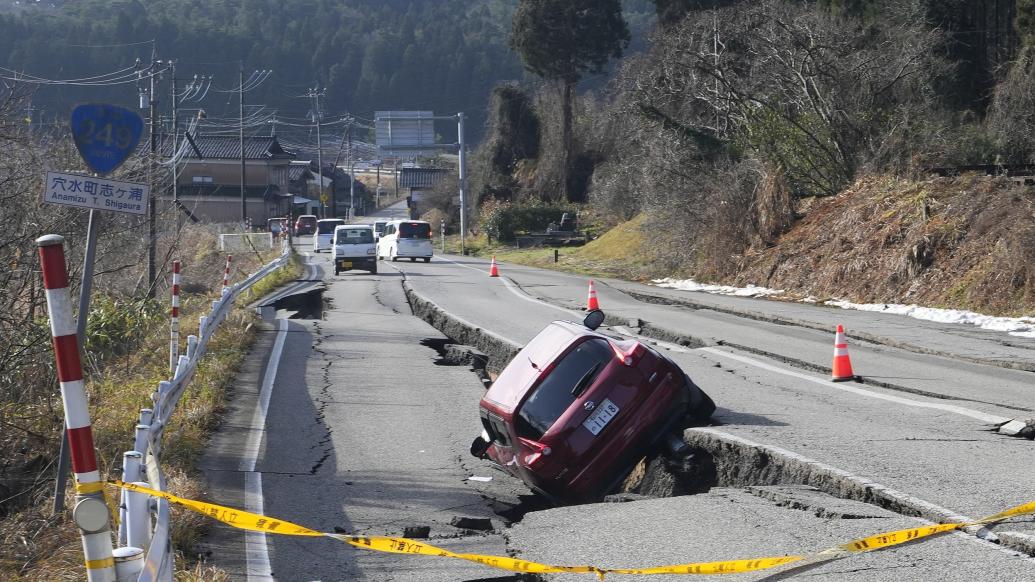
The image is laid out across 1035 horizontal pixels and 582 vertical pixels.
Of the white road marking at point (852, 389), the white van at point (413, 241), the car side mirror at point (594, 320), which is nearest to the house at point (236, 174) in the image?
the white van at point (413, 241)

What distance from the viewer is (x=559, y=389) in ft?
27.5

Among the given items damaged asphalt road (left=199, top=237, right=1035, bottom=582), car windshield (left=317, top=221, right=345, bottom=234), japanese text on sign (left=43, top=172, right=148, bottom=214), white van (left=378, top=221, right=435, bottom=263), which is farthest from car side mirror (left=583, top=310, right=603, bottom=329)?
car windshield (left=317, top=221, right=345, bottom=234)

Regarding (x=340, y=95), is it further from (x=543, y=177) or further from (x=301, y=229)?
(x=543, y=177)

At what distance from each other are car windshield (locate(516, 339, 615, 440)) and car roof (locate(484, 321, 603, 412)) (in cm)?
9

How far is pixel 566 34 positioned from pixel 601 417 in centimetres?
5188

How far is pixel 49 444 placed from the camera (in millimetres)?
9562

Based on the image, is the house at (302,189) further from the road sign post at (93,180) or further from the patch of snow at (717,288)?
the road sign post at (93,180)

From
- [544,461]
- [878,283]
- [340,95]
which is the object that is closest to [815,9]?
[878,283]

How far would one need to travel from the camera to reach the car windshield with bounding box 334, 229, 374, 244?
3606cm

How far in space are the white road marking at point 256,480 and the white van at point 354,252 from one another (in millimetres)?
20112

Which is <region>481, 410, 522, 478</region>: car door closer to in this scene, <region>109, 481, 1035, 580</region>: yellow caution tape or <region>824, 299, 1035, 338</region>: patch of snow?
<region>109, 481, 1035, 580</region>: yellow caution tape

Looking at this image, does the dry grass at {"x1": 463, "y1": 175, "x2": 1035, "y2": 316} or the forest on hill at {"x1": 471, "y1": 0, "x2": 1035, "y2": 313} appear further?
the forest on hill at {"x1": 471, "y1": 0, "x2": 1035, "y2": 313}

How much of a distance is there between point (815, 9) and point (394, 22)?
101 metres

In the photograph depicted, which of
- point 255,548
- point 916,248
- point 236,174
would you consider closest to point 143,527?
point 255,548
